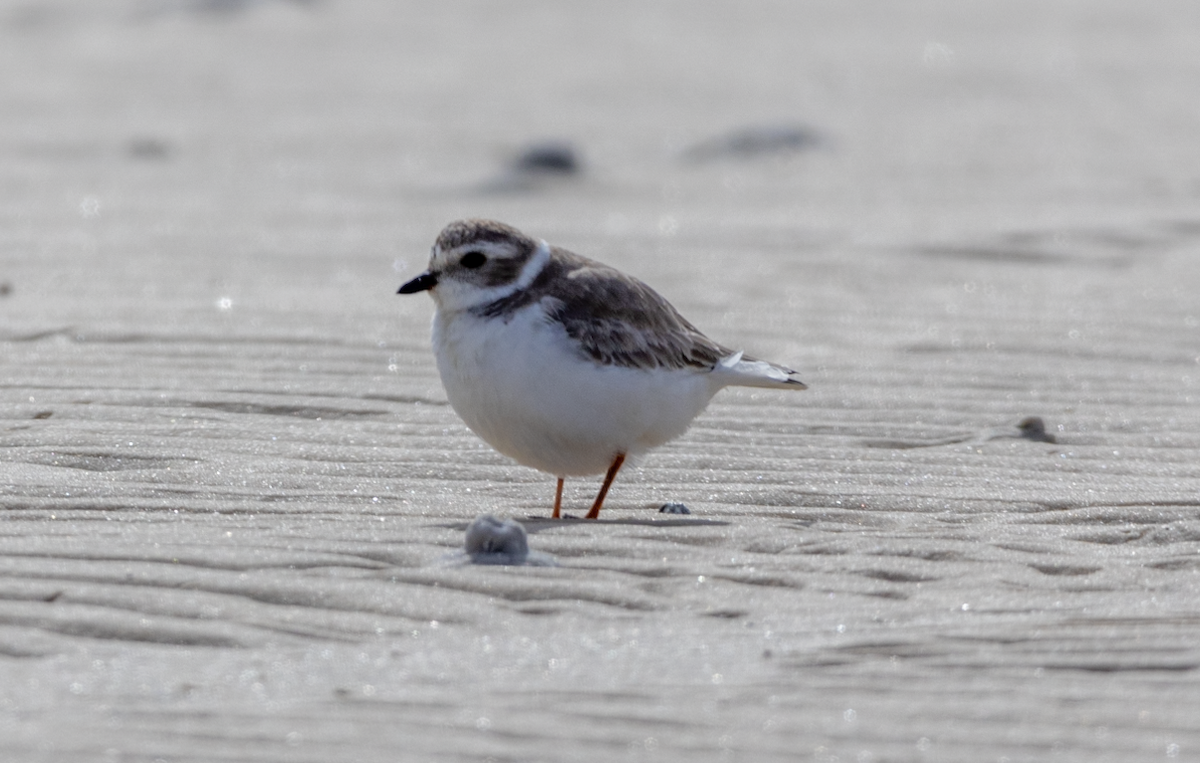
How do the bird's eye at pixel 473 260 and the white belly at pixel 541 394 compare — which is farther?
the bird's eye at pixel 473 260

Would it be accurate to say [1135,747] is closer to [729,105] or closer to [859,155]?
[859,155]

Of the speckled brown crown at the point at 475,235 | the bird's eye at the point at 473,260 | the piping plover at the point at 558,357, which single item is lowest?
the piping plover at the point at 558,357

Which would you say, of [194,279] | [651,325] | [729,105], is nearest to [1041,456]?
[651,325]

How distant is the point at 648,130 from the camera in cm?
1254

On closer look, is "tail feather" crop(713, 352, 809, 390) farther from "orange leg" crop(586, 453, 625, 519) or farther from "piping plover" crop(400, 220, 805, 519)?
"orange leg" crop(586, 453, 625, 519)

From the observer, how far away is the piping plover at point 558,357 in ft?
15.5

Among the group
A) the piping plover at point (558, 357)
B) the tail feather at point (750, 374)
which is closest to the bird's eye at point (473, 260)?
the piping plover at point (558, 357)

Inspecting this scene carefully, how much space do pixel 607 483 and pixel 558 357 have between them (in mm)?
434

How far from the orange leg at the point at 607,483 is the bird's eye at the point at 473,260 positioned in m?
0.70

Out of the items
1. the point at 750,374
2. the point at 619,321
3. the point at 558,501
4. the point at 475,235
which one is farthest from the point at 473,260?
the point at 750,374

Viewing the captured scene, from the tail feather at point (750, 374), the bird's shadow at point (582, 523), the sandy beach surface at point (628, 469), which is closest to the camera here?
the sandy beach surface at point (628, 469)

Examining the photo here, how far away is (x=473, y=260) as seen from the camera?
5039mm

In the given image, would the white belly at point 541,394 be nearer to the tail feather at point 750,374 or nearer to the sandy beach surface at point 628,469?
the sandy beach surface at point 628,469

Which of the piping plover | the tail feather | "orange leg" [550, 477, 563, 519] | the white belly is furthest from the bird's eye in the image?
the tail feather
